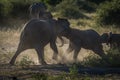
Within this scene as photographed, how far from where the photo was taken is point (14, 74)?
11094 millimetres

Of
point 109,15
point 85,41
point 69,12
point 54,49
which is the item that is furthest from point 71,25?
point 54,49

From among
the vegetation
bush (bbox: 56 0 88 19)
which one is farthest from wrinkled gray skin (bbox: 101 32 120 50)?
bush (bbox: 56 0 88 19)

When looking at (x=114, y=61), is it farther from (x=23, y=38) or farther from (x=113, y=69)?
(x=23, y=38)

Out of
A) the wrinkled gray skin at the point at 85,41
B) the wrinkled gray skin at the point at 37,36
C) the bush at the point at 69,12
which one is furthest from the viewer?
the bush at the point at 69,12

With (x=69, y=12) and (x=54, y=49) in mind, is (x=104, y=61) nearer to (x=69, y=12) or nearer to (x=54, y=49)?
(x=54, y=49)

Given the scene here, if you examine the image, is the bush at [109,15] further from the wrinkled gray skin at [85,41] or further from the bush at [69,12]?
the wrinkled gray skin at [85,41]

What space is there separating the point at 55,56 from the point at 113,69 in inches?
131

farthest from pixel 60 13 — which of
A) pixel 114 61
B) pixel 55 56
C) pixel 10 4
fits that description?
pixel 114 61

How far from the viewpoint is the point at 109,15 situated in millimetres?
Result: 26594

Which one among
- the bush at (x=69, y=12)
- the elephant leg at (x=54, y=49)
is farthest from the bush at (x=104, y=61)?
the bush at (x=69, y=12)

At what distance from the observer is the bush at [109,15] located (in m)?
26.2

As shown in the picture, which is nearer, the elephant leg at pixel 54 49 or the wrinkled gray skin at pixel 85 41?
the elephant leg at pixel 54 49

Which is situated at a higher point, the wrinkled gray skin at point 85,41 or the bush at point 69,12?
the bush at point 69,12

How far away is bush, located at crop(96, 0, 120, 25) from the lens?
2623 cm
